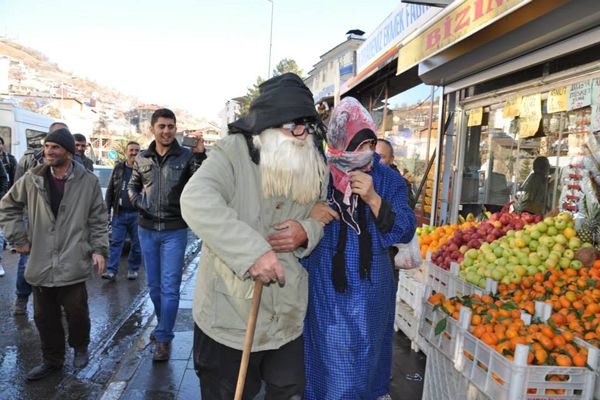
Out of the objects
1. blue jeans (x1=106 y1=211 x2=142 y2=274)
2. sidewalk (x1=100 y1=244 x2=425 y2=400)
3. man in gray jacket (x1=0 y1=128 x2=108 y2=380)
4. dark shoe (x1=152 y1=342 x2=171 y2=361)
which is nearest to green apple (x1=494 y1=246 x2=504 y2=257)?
sidewalk (x1=100 y1=244 x2=425 y2=400)

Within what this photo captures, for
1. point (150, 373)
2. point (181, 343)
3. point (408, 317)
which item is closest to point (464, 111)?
point (408, 317)

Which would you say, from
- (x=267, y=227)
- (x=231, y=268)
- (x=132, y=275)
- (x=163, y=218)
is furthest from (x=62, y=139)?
(x=132, y=275)

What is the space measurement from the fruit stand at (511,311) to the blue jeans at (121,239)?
450 cm

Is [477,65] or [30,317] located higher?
[477,65]

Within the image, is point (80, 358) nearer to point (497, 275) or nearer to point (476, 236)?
point (497, 275)

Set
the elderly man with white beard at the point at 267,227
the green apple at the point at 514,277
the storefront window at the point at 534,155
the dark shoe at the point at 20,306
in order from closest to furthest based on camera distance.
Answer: the elderly man with white beard at the point at 267,227
the green apple at the point at 514,277
the storefront window at the point at 534,155
the dark shoe at the point at 20,306

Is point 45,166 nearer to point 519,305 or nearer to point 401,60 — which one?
point 519,305

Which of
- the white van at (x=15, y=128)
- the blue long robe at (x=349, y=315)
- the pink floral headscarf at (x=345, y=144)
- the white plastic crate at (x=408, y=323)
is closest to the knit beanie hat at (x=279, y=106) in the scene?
the pink floral headscarf at (x=345, y=144)

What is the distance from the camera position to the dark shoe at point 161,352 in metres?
4.06

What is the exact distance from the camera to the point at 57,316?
3.79 metres

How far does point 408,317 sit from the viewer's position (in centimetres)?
452

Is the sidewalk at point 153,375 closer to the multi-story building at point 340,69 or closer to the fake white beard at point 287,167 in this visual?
the fake white beard at point 287,167

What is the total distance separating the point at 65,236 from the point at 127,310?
224 centimetres

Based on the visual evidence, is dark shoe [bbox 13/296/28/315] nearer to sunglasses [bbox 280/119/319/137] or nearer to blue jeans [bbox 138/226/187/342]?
blue jeans [bbox 138/226/187/342]
